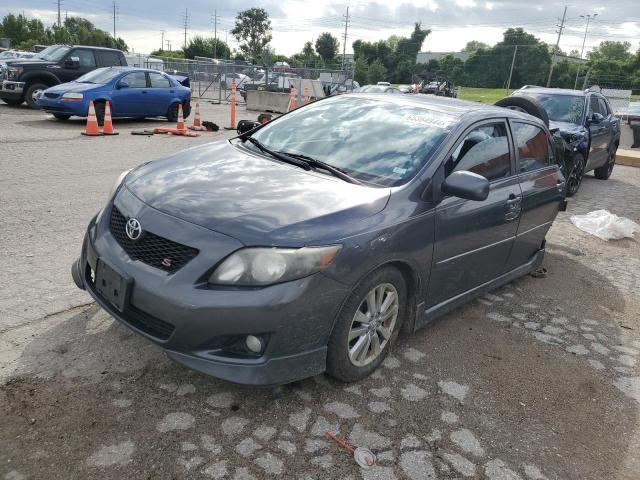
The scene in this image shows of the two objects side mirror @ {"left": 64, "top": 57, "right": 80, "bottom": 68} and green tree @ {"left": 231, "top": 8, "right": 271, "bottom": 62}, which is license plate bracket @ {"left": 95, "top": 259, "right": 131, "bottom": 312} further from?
green tree @ {"left": 231, "top": 8, "right": 271, "bottom": 62}

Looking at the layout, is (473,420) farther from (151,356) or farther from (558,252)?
(558,252)

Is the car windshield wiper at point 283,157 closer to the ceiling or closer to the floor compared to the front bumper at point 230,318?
closer to the ceiling

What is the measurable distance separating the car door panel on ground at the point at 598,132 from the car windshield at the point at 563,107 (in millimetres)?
207

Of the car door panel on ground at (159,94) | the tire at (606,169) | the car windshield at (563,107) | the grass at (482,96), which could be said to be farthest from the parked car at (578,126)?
the grass at (482,96)

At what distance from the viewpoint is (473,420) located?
287cm

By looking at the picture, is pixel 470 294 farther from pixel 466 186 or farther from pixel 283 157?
pixel 283 157

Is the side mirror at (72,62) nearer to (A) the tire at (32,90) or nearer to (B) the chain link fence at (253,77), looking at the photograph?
(A) the tire at (32,90)

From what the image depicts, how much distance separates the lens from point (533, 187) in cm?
436

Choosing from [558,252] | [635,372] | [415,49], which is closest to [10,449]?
[635,372]

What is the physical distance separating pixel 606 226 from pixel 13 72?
15694 mm

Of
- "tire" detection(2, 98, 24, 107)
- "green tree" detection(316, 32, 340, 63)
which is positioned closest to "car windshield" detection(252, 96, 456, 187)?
"tire" detection(2, 98, 24, 107)

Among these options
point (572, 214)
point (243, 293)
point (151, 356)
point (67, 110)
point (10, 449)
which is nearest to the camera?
point (10, 449)

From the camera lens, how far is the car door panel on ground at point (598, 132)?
9695mm

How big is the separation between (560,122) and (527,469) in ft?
27.1
